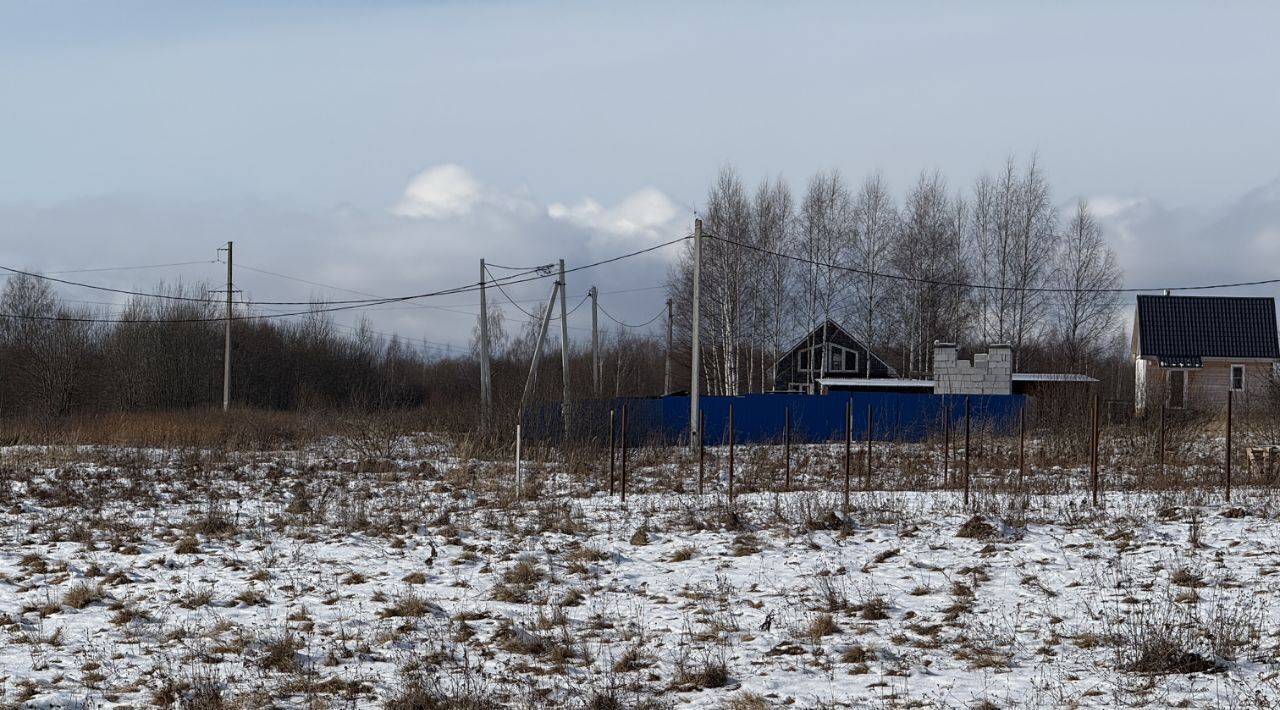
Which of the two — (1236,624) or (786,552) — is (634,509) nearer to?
(786,552)

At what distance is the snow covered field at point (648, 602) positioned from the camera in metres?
7.23

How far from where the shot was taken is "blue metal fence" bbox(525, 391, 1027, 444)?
2783cm

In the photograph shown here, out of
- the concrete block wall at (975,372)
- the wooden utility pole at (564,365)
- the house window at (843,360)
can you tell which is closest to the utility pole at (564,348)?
the wooden utility pole at (564,365)

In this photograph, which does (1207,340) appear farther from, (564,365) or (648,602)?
(648,602)

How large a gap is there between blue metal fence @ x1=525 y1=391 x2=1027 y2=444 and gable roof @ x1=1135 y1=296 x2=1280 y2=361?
17378 mm

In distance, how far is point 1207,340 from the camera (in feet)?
143

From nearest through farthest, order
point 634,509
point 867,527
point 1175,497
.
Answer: point 867,527 → point 1175,497 → point 634,509

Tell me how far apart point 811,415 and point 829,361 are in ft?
53.7

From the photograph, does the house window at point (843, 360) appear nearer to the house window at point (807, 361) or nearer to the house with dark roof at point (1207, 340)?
the house window at point (807, 361)

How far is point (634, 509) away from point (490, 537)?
8.96ft

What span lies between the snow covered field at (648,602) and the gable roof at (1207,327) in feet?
105

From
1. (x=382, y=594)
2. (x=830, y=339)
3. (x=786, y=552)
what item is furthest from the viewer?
(x=830, y=339)

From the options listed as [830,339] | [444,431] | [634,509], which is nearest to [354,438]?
[444,431]

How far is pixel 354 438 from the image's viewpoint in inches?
917
